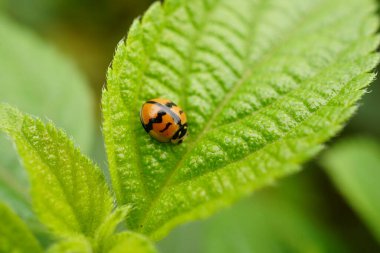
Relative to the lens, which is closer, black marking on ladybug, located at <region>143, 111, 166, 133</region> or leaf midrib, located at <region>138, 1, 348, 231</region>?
leaf midrib, located at <region>138, 1, 348, 231</region>

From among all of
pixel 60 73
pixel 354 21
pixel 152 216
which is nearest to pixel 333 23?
pixel 354 21

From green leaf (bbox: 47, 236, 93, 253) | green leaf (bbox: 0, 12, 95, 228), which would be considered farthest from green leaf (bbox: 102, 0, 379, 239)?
green leaf (bbox: 0, 12, 95, 228)

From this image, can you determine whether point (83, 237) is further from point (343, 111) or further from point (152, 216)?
point (343, 111)

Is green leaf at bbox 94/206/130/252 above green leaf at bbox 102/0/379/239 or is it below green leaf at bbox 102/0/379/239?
below

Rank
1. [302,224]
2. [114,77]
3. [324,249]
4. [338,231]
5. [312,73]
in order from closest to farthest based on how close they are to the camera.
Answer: [114,77], [312,73], [324,249], [302,224], [338,231]

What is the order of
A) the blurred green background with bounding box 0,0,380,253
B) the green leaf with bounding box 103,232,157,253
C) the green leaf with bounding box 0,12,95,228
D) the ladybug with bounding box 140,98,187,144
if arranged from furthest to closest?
the blurred green background with bounding box 0,0,380,253, the green leaf with bounding box 0,12,95,228, the ladybug with bounding box 140,98,187,144, the green leaf with bounding box 103,232,157,253

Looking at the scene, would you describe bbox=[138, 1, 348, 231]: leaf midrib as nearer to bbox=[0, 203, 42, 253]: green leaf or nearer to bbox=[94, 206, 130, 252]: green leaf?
bbox=[94, 206, 130, 252]: green leaf

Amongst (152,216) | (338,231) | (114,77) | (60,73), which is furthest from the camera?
(338,231)
